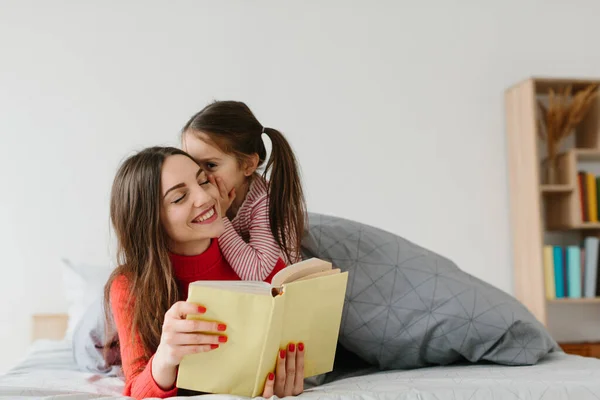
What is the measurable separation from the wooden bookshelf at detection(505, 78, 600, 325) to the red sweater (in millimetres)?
1786

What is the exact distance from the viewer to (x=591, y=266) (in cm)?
297

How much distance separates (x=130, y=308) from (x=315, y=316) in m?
0.38

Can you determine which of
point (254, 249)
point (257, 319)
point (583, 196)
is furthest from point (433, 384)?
point (583, 196)

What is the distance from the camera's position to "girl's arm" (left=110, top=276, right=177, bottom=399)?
1185mm

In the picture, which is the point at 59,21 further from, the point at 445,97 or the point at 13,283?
Answer: the point at 445,97

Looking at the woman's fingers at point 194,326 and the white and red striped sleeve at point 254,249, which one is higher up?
the white and red striped sleeve at point 254,249

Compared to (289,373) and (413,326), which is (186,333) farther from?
(413,326)

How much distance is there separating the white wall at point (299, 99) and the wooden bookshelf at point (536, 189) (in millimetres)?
76

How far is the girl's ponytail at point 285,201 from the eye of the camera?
5.01ft

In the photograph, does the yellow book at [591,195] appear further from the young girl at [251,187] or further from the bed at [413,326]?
the young girl at [251,187]

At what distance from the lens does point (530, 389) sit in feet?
3.87

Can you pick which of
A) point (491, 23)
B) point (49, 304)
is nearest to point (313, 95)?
point (491, 23)

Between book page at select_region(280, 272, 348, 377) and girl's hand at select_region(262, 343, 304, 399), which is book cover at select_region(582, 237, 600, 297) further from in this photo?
girl's hand at select_region(262, 343, 304, 399)

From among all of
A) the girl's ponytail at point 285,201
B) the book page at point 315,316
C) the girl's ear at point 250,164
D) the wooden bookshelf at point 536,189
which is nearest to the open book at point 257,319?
the book page at point 315,316
